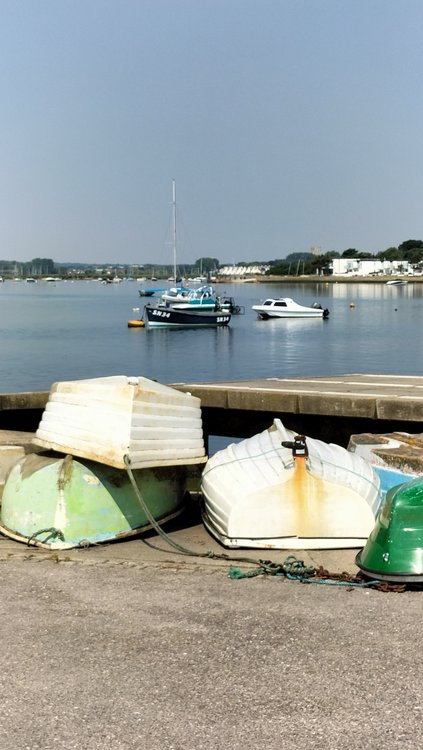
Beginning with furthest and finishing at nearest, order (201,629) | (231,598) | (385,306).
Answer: (385,306)
(231,598)
(201,629)

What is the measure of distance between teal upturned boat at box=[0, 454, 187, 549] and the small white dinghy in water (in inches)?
32.6

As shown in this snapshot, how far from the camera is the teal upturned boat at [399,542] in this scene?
21.6 feet

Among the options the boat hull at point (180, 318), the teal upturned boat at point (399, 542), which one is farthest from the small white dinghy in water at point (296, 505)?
the boat hull at point (180, 318)

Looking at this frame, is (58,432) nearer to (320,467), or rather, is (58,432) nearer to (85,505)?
(85,505)

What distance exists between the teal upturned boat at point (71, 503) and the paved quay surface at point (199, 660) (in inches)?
24.4

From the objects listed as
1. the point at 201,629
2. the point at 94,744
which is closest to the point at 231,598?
the point at 201,629

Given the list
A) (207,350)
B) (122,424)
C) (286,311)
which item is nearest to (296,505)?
(122,424)

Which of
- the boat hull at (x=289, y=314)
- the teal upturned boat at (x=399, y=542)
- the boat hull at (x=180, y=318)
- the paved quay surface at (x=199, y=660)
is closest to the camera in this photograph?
the paved quay surface at (x=199, y=660)

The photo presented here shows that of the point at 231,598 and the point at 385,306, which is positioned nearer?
the point at 231,598

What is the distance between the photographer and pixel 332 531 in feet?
26.1

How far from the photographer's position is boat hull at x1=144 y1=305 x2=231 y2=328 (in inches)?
3469

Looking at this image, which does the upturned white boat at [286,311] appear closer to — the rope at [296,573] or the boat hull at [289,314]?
the boat hull at [289,314]

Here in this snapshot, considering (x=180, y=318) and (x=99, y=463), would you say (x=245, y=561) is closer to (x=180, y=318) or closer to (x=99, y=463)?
(x=99, y=463)

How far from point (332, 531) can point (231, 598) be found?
5.33 feet
